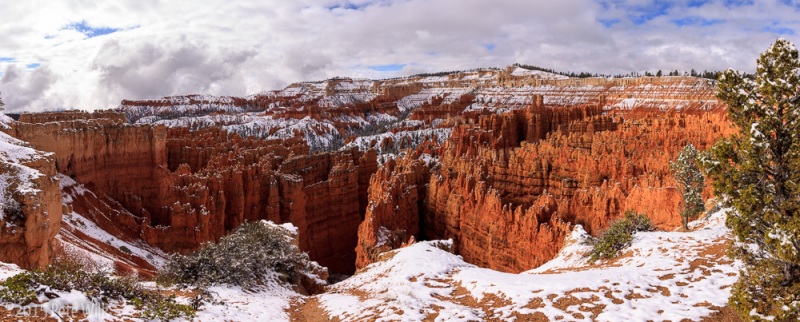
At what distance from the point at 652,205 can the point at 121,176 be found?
35.1 meters

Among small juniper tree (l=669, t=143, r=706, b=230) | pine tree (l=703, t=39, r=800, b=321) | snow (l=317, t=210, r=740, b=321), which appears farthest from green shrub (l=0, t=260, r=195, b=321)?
small juniper tree (l=669, t=143, r=706, b=230)

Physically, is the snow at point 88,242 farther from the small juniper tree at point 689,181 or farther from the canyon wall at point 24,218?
the small juniper tree at point 689,181

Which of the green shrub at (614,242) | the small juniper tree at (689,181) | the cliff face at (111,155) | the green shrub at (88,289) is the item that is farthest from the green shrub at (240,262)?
the cliff face at (111,155)

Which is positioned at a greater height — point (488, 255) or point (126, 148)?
point (126, 148)

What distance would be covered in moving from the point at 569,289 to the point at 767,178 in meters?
4.68

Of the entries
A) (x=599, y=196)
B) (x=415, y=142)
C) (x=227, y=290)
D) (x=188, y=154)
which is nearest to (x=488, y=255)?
(x=599, y=196)

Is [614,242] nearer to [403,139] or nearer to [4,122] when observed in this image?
[4,122]

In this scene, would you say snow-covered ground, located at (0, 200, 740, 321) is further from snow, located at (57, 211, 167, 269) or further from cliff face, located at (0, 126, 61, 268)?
snow, located at (57, 211, 167, 269)

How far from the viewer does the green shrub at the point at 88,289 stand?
766cm

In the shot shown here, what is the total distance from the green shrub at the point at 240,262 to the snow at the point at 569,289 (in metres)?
2.11

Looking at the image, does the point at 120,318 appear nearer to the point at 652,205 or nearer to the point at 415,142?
the point at 652,205

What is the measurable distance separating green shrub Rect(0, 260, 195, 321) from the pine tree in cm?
960

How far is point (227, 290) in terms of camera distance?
12.5 m

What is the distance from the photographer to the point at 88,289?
28.7 ft
